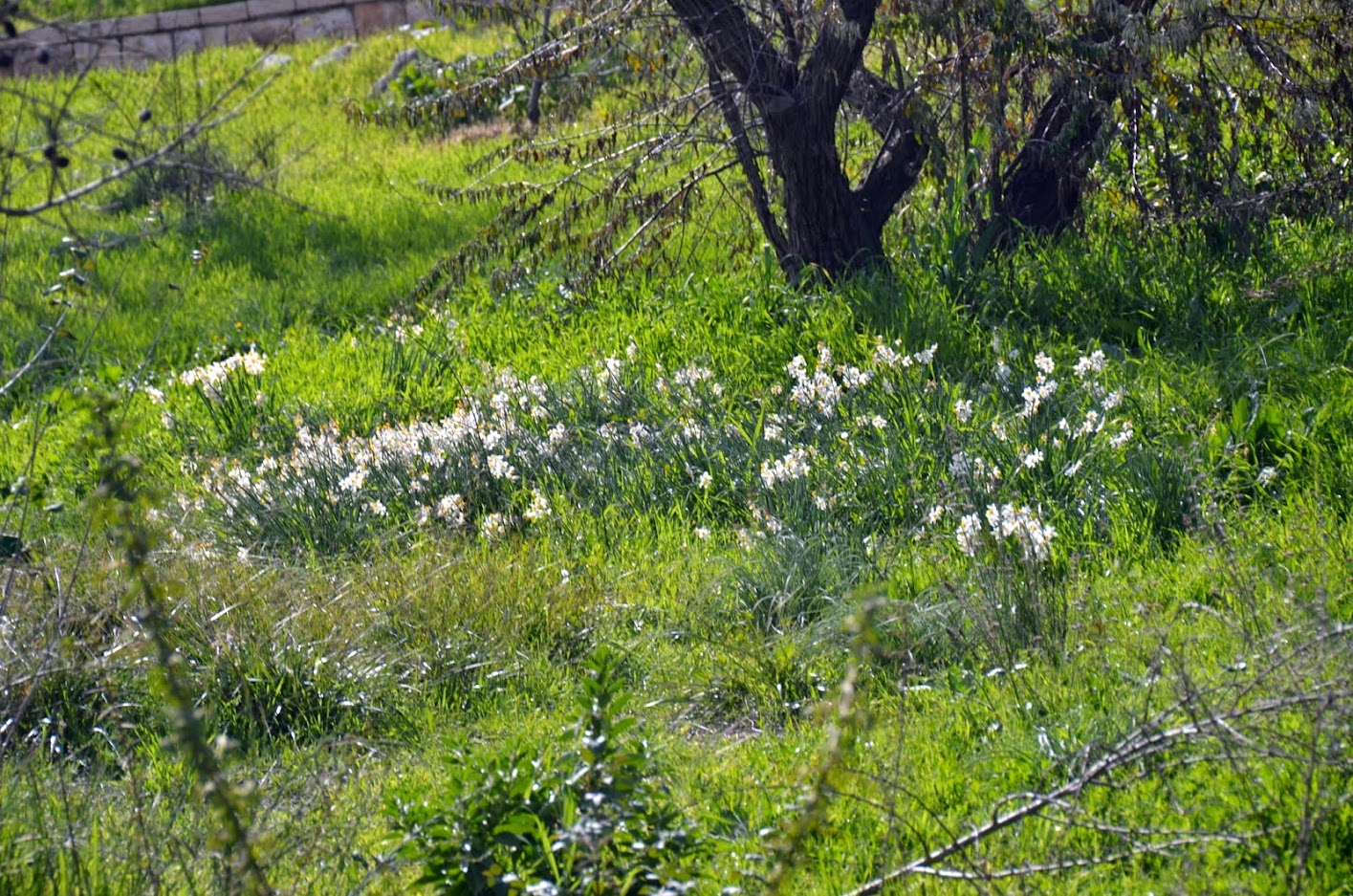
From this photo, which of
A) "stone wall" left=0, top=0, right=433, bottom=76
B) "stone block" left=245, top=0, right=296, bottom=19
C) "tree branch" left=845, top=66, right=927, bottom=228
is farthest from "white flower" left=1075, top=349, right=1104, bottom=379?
"stone block" left=245, top=0, right=296, bottom=19

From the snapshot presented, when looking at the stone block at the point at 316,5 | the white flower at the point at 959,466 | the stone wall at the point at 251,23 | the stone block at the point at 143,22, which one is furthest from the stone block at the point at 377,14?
the white flower at the point at 959,466

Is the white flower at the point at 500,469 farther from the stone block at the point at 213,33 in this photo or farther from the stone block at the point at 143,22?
the stone block at the point at 143,22

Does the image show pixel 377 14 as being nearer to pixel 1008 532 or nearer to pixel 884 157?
pixel 884 157

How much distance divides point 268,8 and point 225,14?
1.94 ft

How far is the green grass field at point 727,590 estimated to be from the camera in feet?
9.73

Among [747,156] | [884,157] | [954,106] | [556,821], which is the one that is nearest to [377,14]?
[954,106]

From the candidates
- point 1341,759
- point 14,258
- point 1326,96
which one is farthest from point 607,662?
point 14,258

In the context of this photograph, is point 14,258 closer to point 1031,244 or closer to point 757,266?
point 757,266

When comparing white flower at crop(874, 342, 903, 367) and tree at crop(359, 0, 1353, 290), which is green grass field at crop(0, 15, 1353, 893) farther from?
tree at crop(359, 0, 1353, 290)

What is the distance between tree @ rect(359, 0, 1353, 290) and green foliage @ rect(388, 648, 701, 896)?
4214 millimetres

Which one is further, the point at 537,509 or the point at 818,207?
the point at 818,207

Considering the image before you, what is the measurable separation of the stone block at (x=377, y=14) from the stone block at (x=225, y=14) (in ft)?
5.75

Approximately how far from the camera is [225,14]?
814 inches

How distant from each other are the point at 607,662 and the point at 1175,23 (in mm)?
4408
